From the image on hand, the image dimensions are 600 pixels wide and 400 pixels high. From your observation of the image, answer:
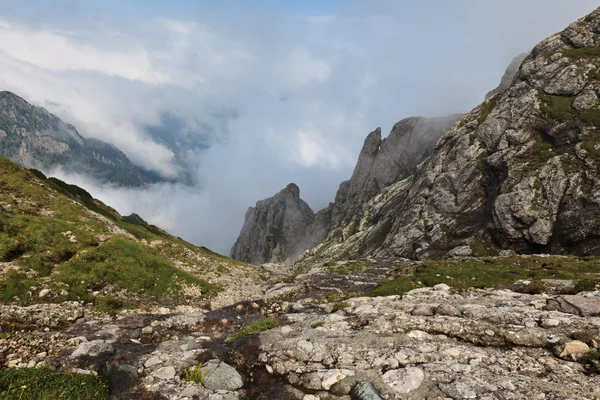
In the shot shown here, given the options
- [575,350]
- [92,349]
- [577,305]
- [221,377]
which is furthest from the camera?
[577,305]

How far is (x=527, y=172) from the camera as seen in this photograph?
89.9 metres

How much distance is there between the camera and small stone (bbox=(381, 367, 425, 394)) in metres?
9.30

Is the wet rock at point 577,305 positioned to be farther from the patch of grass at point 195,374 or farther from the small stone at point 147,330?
the small stone at point 147,330

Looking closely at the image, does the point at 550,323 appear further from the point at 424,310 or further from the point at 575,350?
the point at 424,310

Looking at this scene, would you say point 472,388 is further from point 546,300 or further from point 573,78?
point 573,78

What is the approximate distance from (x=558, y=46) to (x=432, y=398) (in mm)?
167674

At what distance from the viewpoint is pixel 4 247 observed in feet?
91.4

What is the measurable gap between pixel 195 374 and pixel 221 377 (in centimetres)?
96

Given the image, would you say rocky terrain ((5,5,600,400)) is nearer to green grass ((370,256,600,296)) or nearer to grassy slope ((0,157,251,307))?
grassy slope ((0,157,251,307))

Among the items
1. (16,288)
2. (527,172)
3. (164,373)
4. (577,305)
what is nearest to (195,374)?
(164,373)

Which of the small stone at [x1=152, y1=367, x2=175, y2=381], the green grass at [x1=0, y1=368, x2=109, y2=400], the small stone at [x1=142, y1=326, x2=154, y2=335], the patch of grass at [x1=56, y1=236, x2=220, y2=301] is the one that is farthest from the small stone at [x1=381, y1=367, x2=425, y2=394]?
the patch of grass at [x1=56, y1=236, x2=220, y2=301]

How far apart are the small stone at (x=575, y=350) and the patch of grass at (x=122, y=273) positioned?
3127cm

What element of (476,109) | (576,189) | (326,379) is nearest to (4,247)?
(326,379)

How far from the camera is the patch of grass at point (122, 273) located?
2778 centimetres
